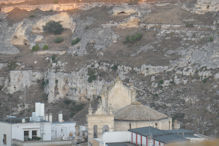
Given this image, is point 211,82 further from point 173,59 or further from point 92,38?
point 92,38

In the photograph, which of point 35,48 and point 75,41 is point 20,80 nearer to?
point 35,48

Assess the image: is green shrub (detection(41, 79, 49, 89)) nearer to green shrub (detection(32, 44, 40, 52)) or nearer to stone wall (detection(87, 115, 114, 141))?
green shrub (detection(32, 44, 40, 52))

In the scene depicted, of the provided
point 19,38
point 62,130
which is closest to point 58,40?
point 19,38

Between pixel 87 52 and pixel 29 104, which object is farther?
pixel 87 52

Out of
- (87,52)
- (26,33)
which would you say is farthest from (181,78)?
(26,33)

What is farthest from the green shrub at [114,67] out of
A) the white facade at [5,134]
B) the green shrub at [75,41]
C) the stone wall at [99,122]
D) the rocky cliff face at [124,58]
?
the stone wall at [99,122]

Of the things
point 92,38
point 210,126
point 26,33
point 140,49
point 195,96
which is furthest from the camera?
point 26,33

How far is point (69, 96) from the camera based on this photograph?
268 ft

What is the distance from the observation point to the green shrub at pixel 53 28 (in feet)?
328

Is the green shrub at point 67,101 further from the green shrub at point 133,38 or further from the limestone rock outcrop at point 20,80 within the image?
the green shrub at point 133,38

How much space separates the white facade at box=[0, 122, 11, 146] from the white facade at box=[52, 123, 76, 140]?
9.63ft

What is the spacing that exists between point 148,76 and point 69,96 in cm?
982

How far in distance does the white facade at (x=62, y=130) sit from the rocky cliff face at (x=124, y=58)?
13.0 meters

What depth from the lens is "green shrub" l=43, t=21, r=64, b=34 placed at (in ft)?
328
